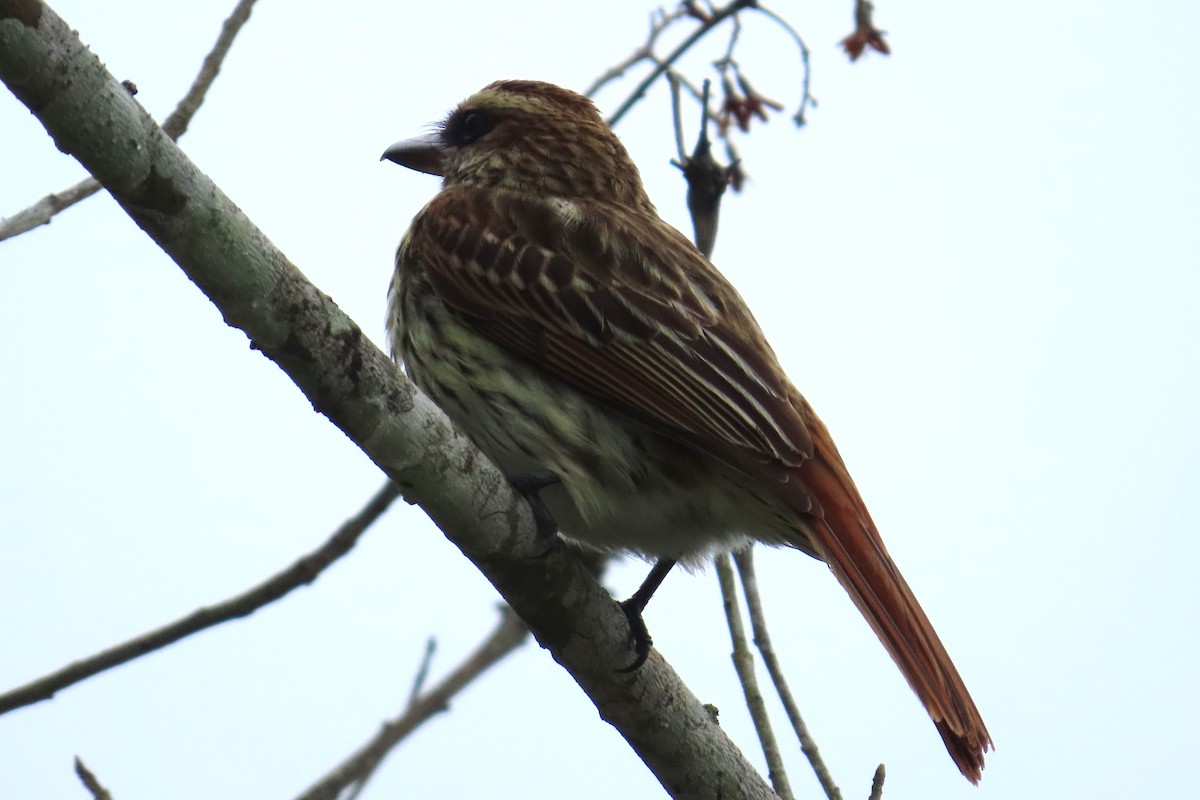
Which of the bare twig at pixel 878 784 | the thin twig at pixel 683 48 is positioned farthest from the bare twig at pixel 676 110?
the bare twig at pixel 878 784

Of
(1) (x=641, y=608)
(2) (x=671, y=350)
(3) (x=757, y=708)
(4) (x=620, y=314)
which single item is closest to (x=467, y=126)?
(4) (x=620, y=314)

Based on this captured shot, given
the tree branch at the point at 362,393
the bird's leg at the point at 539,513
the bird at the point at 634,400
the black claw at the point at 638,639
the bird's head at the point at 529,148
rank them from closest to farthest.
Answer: the tree branch at the point at 362,393 < the bird's leg at the point at 539,513 < the black claw at the point at 638,639 < the bird at the point at 634,400 < the bird's head at the point at 529,148

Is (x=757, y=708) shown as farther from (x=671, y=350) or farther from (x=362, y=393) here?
(x=362, y=393)

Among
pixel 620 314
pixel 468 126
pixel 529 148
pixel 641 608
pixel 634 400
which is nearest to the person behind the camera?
pixel 634 400

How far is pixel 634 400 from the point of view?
3.91m

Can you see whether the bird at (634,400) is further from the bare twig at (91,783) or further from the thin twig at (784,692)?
the bare twig at (91,783)

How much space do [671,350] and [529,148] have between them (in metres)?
1.44

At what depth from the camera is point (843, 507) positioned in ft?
13.0

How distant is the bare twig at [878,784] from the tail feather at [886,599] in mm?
176

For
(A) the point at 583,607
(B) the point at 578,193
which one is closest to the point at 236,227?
(A) the point at 583,607

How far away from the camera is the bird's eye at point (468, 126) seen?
5441 mm

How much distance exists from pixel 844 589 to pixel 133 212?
6.44ft

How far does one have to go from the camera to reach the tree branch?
256 centimetres

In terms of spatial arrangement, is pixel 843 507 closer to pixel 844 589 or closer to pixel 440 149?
pixel 844 589
